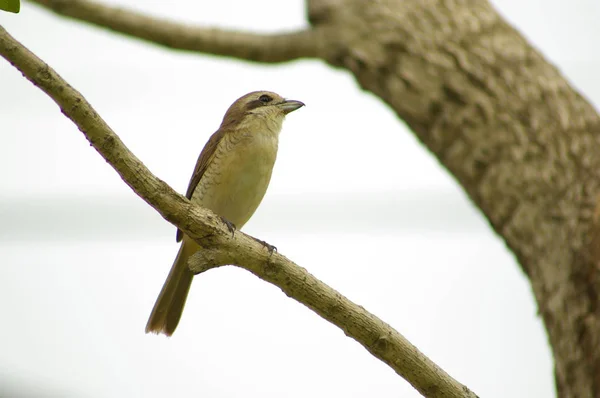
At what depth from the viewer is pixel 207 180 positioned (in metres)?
5.68

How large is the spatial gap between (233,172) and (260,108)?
0.70 metres

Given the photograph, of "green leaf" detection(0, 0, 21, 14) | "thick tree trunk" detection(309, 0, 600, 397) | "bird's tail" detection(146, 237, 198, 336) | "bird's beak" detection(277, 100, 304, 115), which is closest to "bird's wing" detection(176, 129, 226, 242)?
"bird's tail" detection(146, 237, 198, 336)

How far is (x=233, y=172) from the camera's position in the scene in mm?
5535

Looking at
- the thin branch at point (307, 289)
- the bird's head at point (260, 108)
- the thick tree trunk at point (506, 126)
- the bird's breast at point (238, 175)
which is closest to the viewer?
the thin branch at point (307, 289)

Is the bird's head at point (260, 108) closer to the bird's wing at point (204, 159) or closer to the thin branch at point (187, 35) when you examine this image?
the bird's wing at point (204, 159)

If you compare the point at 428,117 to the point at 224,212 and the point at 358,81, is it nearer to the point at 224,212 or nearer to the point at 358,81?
the point at 358,81

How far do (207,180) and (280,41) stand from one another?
1401mm

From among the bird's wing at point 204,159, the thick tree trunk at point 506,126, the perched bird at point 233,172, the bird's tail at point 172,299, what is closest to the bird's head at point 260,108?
the perched bird at point 233,172

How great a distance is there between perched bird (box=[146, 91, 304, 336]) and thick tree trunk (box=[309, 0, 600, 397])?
71 cm

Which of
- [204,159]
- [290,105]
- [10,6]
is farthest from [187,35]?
[10,6]

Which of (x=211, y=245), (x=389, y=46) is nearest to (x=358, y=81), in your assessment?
(x=389, y=46)

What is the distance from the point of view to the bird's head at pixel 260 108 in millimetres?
5902

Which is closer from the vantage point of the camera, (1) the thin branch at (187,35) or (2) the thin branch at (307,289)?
(2) the thin branch at (307,289)

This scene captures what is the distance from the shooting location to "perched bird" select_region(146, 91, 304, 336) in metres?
5.56
